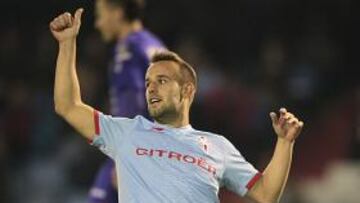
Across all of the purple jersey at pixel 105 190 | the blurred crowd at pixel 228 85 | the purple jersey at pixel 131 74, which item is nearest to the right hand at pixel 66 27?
the purple jersey at pixel 131 74

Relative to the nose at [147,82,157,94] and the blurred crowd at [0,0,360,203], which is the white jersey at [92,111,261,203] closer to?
the nose at [147,82,157,94]

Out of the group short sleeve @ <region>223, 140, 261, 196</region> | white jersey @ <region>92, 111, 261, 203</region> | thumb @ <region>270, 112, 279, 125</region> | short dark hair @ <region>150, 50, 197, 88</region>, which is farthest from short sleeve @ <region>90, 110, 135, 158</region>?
thumb @ <region>270, 112, 279, 125</region>

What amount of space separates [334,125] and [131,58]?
4.35 m

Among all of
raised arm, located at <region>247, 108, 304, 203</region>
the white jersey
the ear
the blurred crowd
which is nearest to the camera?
the white jersey

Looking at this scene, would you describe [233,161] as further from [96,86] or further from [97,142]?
[96,86]

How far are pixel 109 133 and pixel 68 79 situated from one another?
0.33 meters

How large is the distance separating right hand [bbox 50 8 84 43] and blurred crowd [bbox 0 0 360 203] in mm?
4650

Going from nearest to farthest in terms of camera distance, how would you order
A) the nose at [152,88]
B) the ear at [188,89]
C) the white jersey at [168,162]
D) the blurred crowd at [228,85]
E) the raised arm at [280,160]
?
the white jersey at [168,162], the raised arm at [280,160], the nose at [152,88], the ear at [188,89], the blurred crowd at [228,85]

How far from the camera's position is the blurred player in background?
7473mm

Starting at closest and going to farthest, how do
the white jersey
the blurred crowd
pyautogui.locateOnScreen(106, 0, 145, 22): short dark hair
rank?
1. the white jersey
2. pyautogui.locateOnScreen(106, 0, 145, 22): short dark hair
3. the blurred crowd

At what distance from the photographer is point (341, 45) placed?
12.3 meters

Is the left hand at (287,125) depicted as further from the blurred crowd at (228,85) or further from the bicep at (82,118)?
the blurred crowd at (228,85)

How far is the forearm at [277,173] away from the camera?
5617 mm

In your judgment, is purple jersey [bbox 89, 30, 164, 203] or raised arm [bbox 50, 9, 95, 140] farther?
purple jersey [bbox 89, 30, 164, 203]
